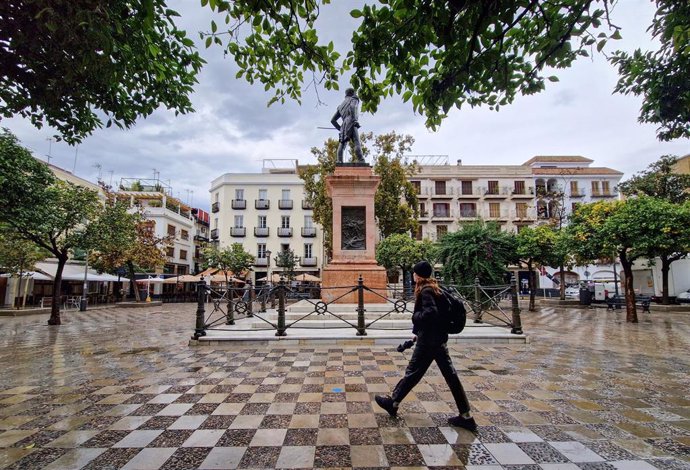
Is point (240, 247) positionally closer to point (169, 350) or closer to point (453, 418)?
point (169, 350)

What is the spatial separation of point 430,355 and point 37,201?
13181 mm

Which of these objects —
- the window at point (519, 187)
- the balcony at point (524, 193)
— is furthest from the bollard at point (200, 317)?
the window at point (519, 187)

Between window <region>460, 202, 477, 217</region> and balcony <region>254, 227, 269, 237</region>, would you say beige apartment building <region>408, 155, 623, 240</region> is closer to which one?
window <region>460, 202, 477, 217</region>

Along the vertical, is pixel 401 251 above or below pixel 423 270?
above

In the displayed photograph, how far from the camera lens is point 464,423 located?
349cm

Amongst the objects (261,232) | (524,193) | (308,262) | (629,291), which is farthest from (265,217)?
(629,291)

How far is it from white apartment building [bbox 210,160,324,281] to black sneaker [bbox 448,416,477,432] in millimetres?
35586

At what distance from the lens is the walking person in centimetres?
352

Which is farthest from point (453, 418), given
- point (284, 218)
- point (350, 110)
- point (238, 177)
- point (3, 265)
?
point (238, 177)

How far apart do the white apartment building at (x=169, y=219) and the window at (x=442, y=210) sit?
2859 cm

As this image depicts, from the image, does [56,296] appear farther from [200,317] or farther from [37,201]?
[200,317]

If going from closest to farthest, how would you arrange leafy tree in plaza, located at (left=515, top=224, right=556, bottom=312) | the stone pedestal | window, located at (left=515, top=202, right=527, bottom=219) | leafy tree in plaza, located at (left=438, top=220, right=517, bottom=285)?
the stone pedestal
leafy tree in plaza, located at (left=438, top=220, right=517, bottom=285)
leafy tree in plaza, located at (left=515, top=224, right=556, bottom=312)
window, located at (left=515, top=202, right=527, bottom=219)

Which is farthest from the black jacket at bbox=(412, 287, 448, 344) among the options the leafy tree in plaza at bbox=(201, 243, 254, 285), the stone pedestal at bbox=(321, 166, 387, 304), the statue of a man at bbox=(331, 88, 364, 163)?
the leafy tree in plaza at bbox=(201, 243, 254, 285)

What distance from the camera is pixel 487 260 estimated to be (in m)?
14.4
